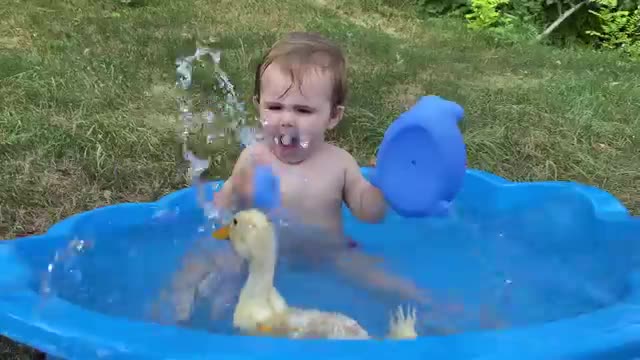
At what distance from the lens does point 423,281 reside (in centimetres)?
224

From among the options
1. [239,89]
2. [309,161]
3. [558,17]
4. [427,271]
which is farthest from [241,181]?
[558,17]

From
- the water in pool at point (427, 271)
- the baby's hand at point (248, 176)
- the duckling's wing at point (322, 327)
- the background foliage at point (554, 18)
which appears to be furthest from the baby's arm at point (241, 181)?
the background foliage at point (554, 18)

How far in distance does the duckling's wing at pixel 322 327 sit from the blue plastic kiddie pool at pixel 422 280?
14 cm

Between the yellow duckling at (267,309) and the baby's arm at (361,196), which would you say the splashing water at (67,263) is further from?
the baby's arm at (361,196)

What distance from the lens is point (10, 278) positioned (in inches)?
65.5

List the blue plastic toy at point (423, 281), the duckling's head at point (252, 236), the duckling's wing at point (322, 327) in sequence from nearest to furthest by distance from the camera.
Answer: the blue plastic toy at point (423, 281) → the duckling's wing at point (322, 327) → the duckling's head at point (252, 236)

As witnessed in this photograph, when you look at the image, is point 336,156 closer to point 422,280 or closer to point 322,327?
point 422,280

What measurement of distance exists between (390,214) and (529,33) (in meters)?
2.95

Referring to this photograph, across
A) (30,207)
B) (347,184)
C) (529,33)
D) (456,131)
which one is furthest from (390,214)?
(529,33)

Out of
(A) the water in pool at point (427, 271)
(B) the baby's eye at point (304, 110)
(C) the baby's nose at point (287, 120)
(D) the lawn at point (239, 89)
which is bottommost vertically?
(D) the lawn at point (239, 89)

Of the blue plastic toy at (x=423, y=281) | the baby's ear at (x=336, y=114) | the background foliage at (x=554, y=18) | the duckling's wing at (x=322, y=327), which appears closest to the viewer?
the blue plastic toy at (x=423, y=281)

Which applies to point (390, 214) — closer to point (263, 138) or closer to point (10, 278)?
point (263, 138)

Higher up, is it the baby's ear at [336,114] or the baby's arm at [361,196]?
the baby's ear at [336,114]

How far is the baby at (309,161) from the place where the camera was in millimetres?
1966
